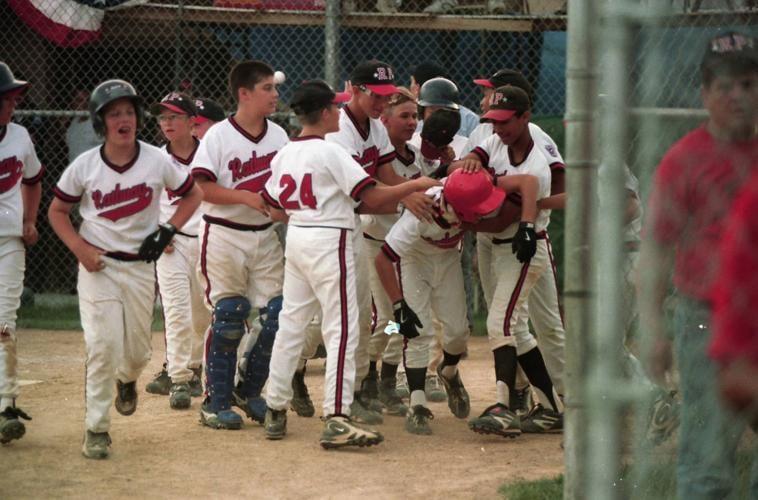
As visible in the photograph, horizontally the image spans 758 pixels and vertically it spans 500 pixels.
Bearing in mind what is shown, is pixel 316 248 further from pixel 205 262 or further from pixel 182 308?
pixel 182 308

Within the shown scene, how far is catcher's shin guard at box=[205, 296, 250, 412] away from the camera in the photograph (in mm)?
7359

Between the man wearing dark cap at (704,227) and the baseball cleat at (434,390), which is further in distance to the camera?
the baseball cleat at (434,390)

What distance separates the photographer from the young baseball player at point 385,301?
792cm

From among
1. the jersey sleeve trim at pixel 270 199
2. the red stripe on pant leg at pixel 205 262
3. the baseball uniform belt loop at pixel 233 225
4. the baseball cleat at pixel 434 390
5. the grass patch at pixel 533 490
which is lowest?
the baseball cleat at pixel 434 390

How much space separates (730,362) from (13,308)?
15.9ft

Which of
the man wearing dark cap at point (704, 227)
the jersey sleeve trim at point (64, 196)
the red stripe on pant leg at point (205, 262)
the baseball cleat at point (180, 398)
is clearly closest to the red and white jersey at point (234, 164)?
the red stripe on pant leg at point (205, 262)

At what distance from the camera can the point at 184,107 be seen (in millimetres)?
8656

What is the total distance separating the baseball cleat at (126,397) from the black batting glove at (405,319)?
1531 millimetres

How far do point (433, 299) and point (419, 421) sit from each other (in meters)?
0.79

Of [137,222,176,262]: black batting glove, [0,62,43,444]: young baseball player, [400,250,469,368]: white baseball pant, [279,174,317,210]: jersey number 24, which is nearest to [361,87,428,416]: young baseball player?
[400,250,469,368]: white baseball pant

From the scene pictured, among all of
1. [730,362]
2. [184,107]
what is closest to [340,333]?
[184,107]

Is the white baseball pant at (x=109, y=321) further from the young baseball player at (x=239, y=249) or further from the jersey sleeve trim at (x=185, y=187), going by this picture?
the young baseball player at (x=239, y=249)

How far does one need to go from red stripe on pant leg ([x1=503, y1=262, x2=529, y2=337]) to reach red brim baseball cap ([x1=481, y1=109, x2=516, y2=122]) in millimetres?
810

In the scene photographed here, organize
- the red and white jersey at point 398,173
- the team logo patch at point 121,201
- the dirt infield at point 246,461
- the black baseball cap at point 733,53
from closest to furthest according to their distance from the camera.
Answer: the black baseball cap at point 733,53
the dirt infield at point 246,461
the team logo patch at point 121,201
the red and white jersey at point 398,173
